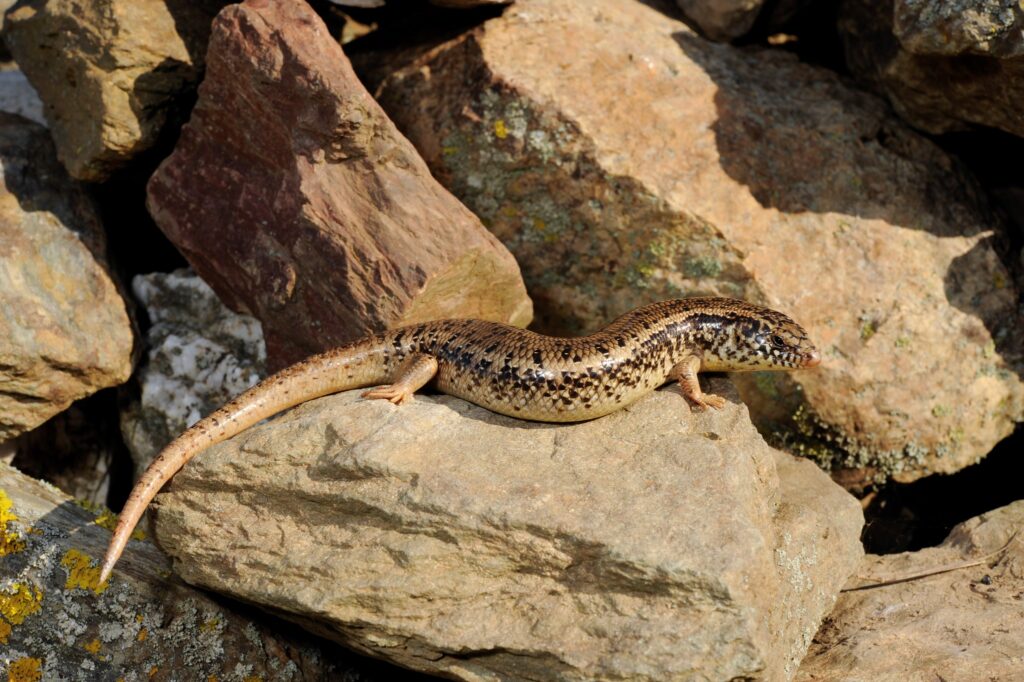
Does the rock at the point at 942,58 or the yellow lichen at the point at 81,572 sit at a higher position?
the rock at the point at 942,58

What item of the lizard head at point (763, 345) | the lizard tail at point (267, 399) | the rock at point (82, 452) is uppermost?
the lizard head at point (763, 345)

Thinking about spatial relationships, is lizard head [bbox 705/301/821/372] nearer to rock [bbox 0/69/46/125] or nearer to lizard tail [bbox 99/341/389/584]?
lizard tail [bbox 99/341/389/584]

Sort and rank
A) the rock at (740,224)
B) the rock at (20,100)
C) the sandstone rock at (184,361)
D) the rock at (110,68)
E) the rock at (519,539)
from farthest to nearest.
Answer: the rock at (20,100) < the sandstone rock at (184,361) < the rock at (740,224) < the rock at (110,68) < the rock at (519,539)

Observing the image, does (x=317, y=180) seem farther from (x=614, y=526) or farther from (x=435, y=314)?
(x=614, y=526)

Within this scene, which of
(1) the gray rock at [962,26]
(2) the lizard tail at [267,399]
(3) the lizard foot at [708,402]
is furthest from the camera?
(3) the lizard foot at [708,402]

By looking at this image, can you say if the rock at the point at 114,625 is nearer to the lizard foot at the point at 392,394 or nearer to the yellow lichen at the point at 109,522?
the yellow lichen at the point at 109,522

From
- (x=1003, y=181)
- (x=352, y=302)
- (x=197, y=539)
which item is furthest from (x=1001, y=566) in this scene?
(x=197, y=539)

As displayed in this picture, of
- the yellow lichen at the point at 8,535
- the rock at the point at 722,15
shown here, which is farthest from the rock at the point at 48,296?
the rock at the point at 722,15

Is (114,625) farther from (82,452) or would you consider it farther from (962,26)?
(962,26)
